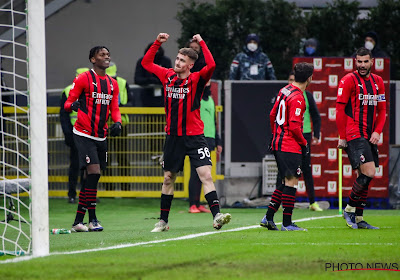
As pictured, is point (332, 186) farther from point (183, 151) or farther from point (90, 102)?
point (90, 102)

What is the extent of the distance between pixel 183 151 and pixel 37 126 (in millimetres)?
2823

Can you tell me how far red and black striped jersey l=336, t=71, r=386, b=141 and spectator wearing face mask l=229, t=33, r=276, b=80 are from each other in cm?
614

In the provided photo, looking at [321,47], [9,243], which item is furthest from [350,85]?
[321,47]

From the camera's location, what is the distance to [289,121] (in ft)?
30.5

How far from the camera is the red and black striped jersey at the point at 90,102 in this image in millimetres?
10070

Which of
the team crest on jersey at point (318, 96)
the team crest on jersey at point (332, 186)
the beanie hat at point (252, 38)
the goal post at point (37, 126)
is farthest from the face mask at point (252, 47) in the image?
the goal post at point (37, 126)

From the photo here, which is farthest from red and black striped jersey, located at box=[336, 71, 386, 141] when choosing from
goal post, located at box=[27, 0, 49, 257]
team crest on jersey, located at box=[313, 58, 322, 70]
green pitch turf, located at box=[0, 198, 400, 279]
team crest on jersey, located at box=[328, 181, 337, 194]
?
team crest on jersey, located at box=[328, 181, 337, 194]

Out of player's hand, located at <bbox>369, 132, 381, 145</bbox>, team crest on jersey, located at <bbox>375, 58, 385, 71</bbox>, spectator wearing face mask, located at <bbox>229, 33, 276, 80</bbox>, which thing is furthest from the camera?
spectator wearing face mask, located at <bbox>229, 33, 276, 80</bbox>

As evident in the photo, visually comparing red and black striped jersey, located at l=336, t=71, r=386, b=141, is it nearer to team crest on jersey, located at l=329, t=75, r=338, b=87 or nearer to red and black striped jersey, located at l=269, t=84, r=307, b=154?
red and black striped jersey, located at l=269, t=84, r=307, b=154

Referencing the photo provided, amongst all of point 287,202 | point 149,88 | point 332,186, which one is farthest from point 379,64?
point 287,202

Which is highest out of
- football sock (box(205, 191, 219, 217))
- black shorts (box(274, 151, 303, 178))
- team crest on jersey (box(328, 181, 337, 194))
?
black shorts (box(274, 151, 303, 178))

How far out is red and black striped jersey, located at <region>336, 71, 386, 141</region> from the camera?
394 inches

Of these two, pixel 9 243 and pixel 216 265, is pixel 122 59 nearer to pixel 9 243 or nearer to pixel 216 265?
pixel 9 243

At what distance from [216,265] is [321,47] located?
11.9m
